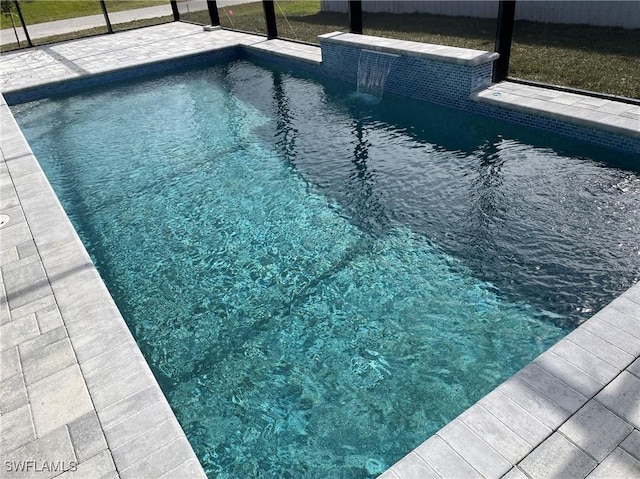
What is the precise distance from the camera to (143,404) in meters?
3.75

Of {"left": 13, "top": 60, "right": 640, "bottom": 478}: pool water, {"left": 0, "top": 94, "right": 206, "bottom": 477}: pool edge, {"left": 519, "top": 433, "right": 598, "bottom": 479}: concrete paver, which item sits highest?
{"left": 0, "top": 94, "right": 206, "bottom": 477}: pool edge

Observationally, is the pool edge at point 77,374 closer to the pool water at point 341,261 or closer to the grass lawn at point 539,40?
the pool water at point 341,261

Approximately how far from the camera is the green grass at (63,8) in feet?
91.8

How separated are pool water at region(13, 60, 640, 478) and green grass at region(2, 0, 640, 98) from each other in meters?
2.14

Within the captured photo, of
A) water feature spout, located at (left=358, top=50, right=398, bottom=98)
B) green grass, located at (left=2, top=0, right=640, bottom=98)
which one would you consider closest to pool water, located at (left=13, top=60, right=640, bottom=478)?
water feature spout, located at (left=358, top=50, right=398, bottom=98)

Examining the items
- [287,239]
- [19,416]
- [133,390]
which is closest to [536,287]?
[287,239]

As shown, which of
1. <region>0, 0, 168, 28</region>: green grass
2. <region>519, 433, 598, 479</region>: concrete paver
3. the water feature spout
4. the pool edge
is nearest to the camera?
<region>519, 433, 598, 479</region>: concrete paver

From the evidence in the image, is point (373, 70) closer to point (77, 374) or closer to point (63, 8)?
point (77, 374)

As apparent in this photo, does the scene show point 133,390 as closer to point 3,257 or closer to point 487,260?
point 3,257

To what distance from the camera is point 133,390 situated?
3.87 m

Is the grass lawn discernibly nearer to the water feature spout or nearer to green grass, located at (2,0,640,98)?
green grass, located at (2,0,640,98)

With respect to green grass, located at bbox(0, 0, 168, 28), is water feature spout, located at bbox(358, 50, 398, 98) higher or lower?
lower

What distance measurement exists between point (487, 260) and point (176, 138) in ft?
22.9

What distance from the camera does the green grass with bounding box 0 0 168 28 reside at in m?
28.0
